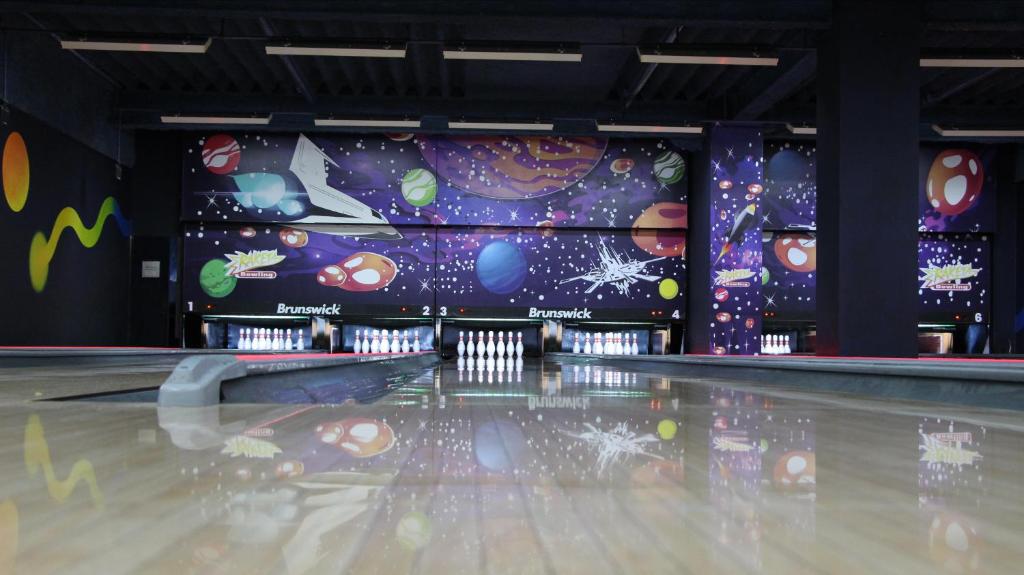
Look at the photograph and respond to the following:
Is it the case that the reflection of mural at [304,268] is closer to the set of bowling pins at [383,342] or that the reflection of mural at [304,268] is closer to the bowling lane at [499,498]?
the set of bowling pins at [383,342]

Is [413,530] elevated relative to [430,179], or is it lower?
lower

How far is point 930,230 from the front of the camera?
25.1 ft

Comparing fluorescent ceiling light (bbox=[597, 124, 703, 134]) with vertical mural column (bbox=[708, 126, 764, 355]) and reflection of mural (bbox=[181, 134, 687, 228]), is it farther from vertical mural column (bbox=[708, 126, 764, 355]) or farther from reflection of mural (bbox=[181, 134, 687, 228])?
reflection of mural (bbox=[181, 134, 687, 228])

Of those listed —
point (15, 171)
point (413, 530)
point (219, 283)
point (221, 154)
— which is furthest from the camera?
point (221, 154)

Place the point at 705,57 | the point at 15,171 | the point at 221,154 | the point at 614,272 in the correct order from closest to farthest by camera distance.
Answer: the point at 705,57 → the point at 15,171 → the point at 221,154 → the point at 614,272

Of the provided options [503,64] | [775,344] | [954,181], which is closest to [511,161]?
[503,64]

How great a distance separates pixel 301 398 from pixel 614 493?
160 cm

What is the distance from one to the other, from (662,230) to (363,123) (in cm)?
328

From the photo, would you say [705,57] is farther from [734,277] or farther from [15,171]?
[15,171]

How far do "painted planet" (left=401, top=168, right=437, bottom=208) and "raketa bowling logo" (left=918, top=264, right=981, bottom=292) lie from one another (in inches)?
212

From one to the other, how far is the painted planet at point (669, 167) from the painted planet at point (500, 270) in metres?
1.73

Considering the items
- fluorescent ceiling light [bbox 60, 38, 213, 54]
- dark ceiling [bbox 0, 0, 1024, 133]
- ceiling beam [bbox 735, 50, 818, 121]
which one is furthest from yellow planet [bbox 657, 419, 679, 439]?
ceiling beam [bbox 735, 50, 818, 121]

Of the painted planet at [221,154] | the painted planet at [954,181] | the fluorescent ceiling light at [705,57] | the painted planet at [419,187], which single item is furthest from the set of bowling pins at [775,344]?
the painted planet at [221,154]

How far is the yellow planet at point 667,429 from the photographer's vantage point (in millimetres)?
833
